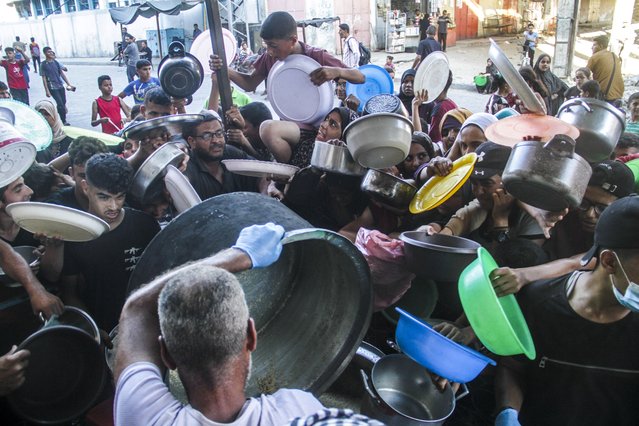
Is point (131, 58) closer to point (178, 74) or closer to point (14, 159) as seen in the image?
point (178, 74)

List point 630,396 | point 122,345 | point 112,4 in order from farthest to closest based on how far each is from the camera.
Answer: point 112,4 < point 630,396 < point 122,345

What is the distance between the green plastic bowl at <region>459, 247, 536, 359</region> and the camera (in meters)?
1.80

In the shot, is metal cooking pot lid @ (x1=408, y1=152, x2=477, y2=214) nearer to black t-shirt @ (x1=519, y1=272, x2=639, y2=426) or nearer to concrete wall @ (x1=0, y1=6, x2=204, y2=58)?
black t-shirt @ (x1=519, y1=272, x2=639, y2=426)

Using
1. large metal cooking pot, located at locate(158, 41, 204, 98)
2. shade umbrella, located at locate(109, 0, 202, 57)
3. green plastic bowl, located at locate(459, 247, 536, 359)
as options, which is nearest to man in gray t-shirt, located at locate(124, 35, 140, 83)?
shade umbrella, located at locate(109, 0, 202, 57)

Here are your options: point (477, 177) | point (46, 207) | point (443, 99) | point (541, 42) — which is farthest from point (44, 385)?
point (541, 42)

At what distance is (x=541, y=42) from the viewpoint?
65.2ft

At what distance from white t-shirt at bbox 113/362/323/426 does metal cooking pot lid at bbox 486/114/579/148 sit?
1.98 metres

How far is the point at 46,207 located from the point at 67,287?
0.74 meters

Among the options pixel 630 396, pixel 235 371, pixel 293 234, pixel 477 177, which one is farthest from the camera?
pixel 477 177

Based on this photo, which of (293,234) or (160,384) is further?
(293,234)

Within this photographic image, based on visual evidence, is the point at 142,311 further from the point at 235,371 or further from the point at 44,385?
the point at 44,385

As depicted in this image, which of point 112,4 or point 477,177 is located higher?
point 112,4

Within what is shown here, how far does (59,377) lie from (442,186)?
2284 millimetres

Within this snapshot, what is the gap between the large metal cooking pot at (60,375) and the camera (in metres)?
2.20
